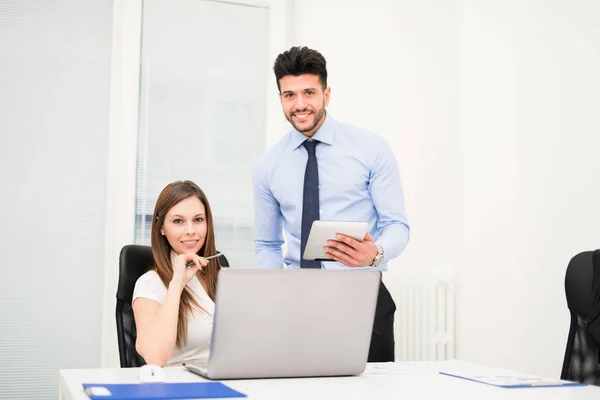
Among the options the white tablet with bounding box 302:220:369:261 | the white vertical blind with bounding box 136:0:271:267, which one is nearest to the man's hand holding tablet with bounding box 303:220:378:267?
the white tablet with bounding box 302:220:369:261

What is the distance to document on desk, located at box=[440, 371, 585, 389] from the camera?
154 cm

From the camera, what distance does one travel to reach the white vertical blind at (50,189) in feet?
12.2

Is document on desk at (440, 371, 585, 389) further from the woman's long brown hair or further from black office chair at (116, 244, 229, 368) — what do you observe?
black office chair at (116, 244, 229, 368)

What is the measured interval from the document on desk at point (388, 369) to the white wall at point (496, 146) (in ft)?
3.48

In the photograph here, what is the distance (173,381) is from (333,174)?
1295 mm

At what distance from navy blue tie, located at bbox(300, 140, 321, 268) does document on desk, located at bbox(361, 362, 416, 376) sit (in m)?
0.66

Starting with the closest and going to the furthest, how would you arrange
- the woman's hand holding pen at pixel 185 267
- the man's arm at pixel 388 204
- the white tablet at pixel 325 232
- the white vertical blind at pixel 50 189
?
the white tablet at pixel 325 232, the woman's hand holding pen at pixel 185 267, the man's arm at pixel 388 204, the white vertical blind at pixel 50 189

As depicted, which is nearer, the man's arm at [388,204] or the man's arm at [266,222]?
the man's arm at [388,204]

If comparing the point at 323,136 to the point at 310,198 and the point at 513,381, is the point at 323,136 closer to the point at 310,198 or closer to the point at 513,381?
the point at 310,198

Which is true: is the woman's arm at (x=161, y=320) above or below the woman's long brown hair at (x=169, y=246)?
below

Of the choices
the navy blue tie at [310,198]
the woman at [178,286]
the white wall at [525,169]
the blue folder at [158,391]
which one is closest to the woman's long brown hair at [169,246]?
the woman at [178,286]

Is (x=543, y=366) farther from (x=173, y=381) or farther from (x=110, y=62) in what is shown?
(x=110, y=62)

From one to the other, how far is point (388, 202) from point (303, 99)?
472 mm

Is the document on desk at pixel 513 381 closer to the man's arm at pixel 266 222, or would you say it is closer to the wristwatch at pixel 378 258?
the wristwatch at pixel 378 258
